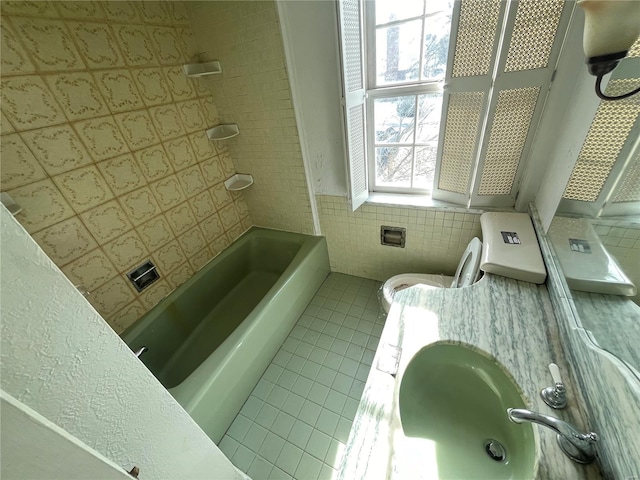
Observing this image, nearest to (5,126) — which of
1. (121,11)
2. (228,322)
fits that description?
(121,11)

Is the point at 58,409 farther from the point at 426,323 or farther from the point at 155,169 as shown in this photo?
the point at 155,169

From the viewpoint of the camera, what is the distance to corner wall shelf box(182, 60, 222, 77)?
5.34 ft

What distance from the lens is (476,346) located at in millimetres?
853

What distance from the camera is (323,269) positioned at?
2.17 m

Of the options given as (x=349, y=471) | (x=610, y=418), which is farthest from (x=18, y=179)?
(x=610, y=418)

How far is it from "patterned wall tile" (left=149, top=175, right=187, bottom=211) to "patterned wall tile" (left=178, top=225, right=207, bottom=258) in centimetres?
23

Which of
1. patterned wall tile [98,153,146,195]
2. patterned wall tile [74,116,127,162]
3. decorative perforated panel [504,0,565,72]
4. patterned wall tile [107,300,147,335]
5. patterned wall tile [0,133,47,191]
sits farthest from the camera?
patterned wall tile [107,300,147,335]

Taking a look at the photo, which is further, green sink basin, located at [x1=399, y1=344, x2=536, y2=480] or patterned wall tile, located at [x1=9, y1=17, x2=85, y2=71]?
patterned wall tile, located at [x1=9, y1=17, x2=85, y2=71]

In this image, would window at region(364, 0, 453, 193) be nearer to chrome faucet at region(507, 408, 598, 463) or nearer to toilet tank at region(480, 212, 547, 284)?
toilet tank at region(480, 212, 547, 284)

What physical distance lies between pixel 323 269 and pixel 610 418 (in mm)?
1728

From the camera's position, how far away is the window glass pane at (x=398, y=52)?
4.24ft

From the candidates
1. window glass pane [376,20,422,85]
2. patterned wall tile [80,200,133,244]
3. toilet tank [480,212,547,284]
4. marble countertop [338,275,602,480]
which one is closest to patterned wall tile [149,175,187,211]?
patterned wall tile [80,200,133,244]

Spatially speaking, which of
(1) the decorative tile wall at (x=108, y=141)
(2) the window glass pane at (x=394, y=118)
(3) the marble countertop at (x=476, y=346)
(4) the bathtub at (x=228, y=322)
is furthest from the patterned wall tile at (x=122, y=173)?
(3) the marble countertop at (x=476, y=346)

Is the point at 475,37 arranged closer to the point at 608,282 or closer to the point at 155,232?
the point at 608,282
